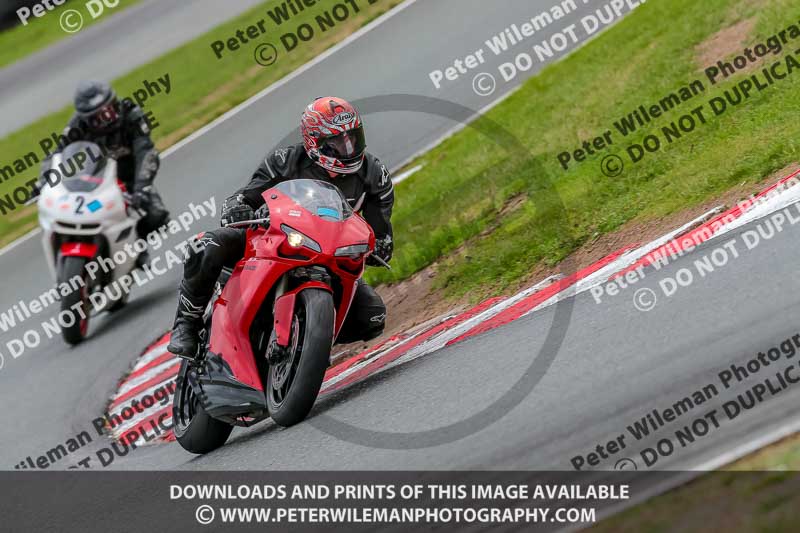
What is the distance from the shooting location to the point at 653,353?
19.0 feet

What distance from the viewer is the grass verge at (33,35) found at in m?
19.2

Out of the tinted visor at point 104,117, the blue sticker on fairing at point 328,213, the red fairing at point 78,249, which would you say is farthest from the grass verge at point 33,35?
the blue sticker on fairing at point 328,213

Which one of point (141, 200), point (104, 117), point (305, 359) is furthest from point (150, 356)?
point (305, 359)

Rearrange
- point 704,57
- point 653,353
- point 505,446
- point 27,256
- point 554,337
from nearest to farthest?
point 505,446 → point 653,353 → point 554,337 → point 704,57 → point 27,256

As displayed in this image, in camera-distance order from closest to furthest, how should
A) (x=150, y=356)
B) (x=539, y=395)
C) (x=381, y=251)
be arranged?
(x=539, y=395) → (x=381, y=251) → (x=150, y=356)

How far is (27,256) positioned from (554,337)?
336 inches

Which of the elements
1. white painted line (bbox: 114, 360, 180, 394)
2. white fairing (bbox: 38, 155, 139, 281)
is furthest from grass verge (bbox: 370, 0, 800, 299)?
white fairing (bbox: 38, 155, 139, 281)

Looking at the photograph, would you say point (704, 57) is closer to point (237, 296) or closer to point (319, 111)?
point (319, 111)

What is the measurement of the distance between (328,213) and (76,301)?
14.8 ft

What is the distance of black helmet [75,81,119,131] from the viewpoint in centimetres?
1045

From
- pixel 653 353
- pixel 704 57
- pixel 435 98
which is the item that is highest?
pixel 435 98

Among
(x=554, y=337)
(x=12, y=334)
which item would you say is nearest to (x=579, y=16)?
(x=12, y=334)

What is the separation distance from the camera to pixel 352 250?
254 inches

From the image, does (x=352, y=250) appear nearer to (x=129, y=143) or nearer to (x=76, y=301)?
(x=76, y=301)
